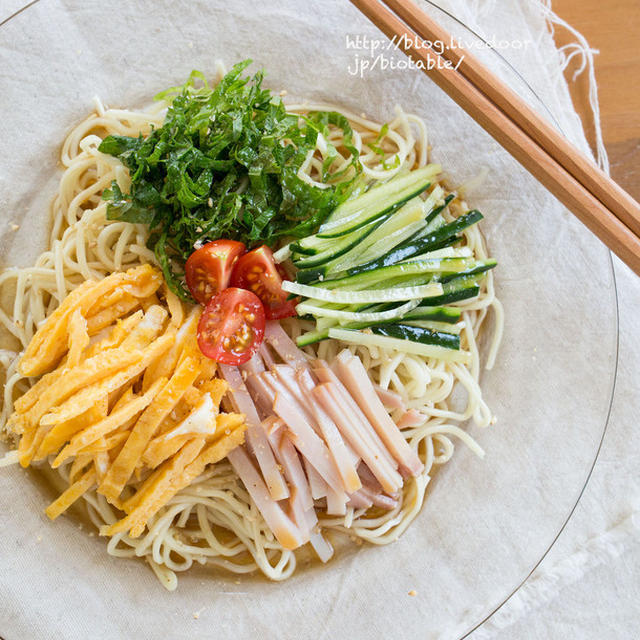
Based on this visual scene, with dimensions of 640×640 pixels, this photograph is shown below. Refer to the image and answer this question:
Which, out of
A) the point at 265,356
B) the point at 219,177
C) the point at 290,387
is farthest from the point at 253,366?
the point at 219,177

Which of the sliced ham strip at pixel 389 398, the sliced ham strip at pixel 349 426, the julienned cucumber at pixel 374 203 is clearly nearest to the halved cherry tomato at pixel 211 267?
the julienned cucumber at pixel 374 203

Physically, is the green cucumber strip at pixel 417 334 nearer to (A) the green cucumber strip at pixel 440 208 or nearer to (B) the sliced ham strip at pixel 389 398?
(B) the sliced ham strip at pixel 389 398

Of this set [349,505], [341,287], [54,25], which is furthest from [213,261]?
[54,25]

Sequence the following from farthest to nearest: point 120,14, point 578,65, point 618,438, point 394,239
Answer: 1. point 578,65
2. point 618,438
3. point 120,14
4. point 394,239

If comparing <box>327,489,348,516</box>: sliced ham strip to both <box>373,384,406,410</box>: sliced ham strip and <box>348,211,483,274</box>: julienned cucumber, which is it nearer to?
<box>373,384,406,410</box>: sliced ham strip

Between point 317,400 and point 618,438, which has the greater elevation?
point 317,400

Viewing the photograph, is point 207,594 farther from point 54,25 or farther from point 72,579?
point 54,25
